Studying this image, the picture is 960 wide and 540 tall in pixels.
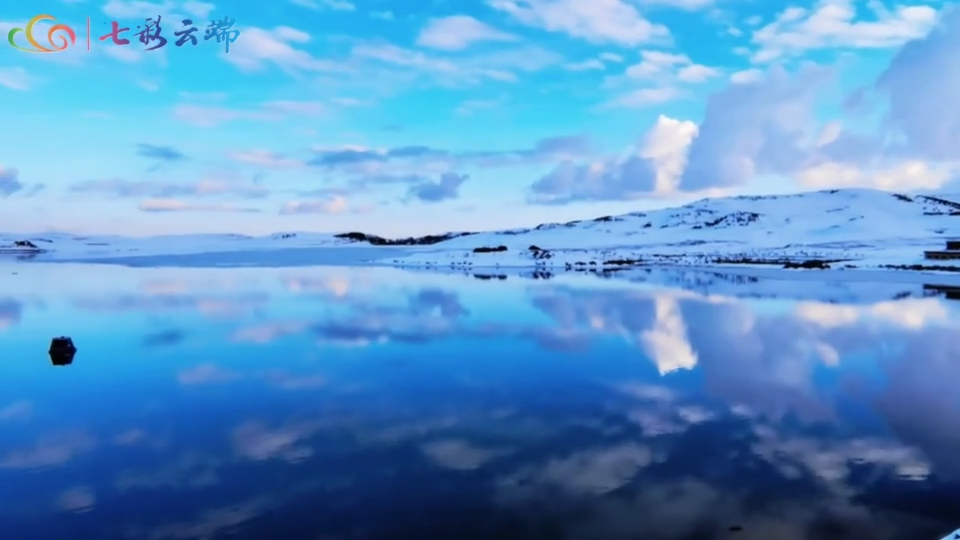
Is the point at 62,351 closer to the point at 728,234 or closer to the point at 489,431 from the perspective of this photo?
the point at 489,431

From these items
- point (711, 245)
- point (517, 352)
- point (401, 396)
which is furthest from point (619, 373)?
point (711, 245)

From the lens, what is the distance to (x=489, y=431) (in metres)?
6.82

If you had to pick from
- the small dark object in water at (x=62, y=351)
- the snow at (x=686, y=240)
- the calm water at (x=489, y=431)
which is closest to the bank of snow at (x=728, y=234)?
the snow at (x=686, y=240)

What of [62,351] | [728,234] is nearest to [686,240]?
[728,234]

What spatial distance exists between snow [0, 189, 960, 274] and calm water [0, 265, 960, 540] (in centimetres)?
2944

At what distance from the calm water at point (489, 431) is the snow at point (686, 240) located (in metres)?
29.4

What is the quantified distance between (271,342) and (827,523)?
10228 millimetres

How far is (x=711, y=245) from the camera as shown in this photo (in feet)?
222

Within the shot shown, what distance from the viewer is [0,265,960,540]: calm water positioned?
4812 mm

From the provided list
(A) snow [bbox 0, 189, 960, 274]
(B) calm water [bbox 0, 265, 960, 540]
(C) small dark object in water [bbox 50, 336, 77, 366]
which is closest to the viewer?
(B) calm water [bbox 0, 265, 960, 540]

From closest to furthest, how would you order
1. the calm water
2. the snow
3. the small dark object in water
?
the calm water < the small dark object in water < the snow

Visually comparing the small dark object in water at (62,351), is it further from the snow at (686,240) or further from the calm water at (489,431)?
the snow at (686,240)

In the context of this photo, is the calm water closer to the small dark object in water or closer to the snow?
the small dark object in water

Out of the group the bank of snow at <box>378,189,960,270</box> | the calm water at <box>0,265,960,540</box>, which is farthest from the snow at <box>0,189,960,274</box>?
the calm water at <box>0,265,960,540</box>
